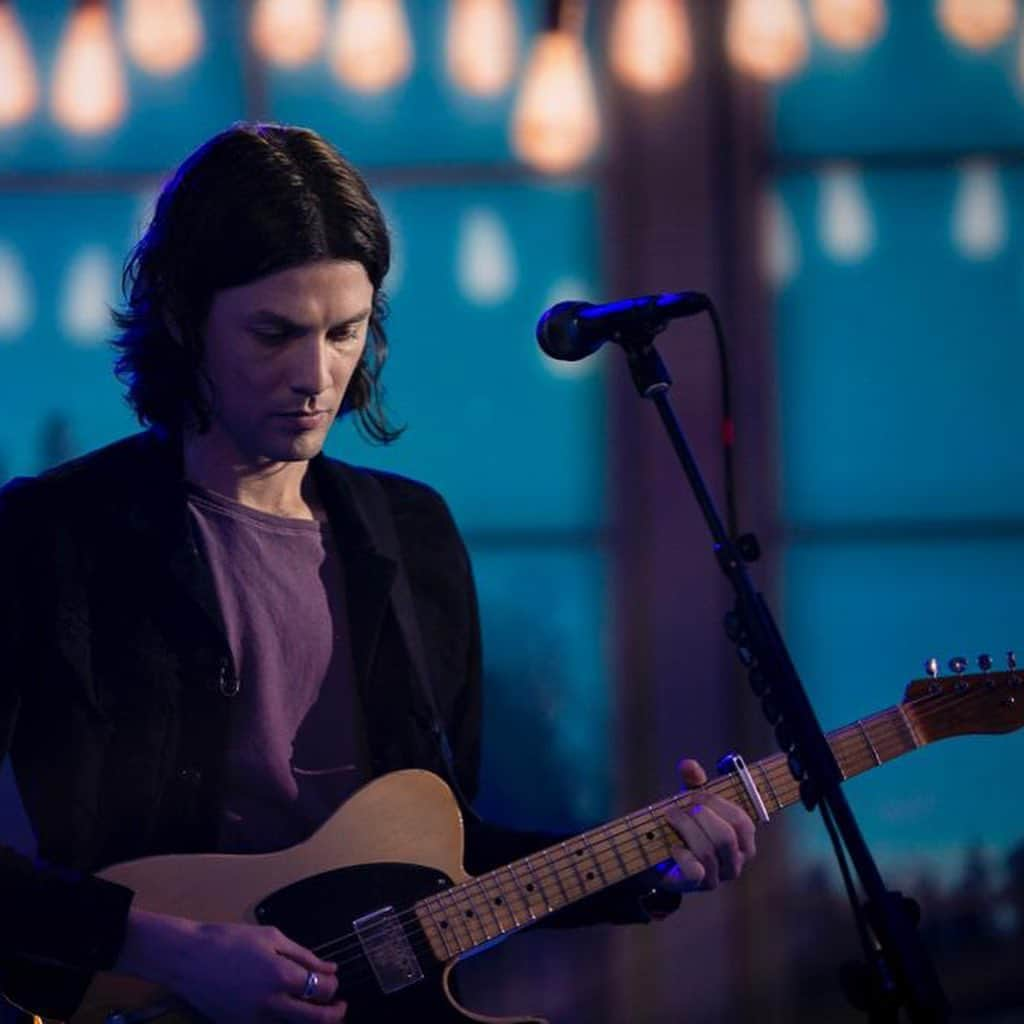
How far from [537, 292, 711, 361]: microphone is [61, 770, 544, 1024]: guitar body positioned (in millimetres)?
739

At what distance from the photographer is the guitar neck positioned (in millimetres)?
2375

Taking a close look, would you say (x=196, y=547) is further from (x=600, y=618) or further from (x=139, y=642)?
(x=600, y=618)

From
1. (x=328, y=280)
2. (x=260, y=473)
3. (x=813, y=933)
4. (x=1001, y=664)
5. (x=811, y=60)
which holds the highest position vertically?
(x=811, y=60)

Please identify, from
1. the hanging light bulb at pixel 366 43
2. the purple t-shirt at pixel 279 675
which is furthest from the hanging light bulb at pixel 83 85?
the purple t-shirt at pixel 279 675

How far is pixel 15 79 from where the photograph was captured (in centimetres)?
367

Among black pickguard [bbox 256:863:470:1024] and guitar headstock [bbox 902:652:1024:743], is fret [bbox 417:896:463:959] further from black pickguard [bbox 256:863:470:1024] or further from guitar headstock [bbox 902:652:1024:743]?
guitar headstock [bbox 902:652:1024:743]

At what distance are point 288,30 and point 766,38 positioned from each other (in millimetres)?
1094

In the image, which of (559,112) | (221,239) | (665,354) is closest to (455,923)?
(221,239)

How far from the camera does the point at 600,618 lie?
12.0 feet

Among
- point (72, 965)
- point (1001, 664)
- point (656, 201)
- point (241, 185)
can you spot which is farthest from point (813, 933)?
point (241, 185)

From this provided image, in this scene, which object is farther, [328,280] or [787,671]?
[328,280]

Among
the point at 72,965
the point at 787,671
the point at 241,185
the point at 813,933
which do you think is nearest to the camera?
Answer: the point at 787,671

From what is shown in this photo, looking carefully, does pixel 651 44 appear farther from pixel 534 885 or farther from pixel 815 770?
pixel 815 770

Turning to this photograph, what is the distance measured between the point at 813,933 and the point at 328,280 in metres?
2.04
